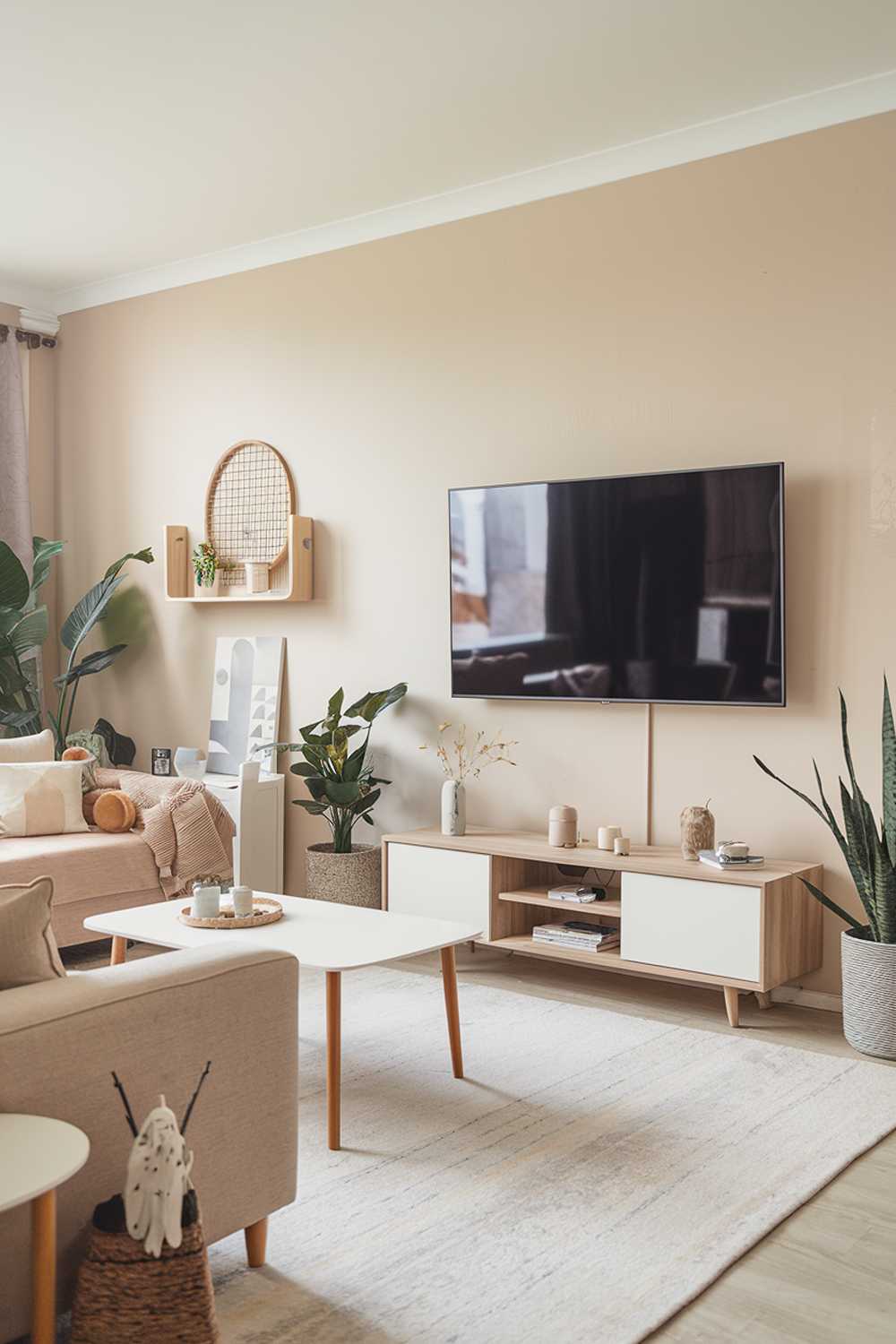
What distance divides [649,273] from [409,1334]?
132 inches

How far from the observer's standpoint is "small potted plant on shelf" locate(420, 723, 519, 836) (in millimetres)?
4500

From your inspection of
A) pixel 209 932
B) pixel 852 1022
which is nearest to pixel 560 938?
pixel 852 1022

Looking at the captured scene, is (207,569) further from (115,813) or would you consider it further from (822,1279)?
(822,1279)

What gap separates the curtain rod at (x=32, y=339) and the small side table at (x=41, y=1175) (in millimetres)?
5046

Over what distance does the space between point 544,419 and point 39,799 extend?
2.32 m

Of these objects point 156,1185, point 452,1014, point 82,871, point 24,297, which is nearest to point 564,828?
point 452,1014

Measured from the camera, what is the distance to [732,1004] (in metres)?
3.74

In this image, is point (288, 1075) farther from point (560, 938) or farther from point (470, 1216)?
point (560, 938)

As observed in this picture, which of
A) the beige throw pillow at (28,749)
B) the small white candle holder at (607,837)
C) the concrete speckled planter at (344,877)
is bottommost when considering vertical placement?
the concrete speckled planter at (344,877)

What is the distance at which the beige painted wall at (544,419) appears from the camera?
3.83 meters

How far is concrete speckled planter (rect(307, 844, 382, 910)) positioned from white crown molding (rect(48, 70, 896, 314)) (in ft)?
8.01

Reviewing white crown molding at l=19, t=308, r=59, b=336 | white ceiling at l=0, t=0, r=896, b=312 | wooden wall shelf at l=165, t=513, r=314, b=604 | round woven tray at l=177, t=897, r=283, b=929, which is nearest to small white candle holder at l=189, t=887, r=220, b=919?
round woven tray at l=177, t=897, r=283, b=929

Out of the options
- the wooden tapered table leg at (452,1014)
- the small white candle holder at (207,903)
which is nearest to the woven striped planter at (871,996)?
the wooden tapered table leg at (452,1014)

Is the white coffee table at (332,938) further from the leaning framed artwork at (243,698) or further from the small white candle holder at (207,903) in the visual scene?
the leaning framed artwork at (243,698)
